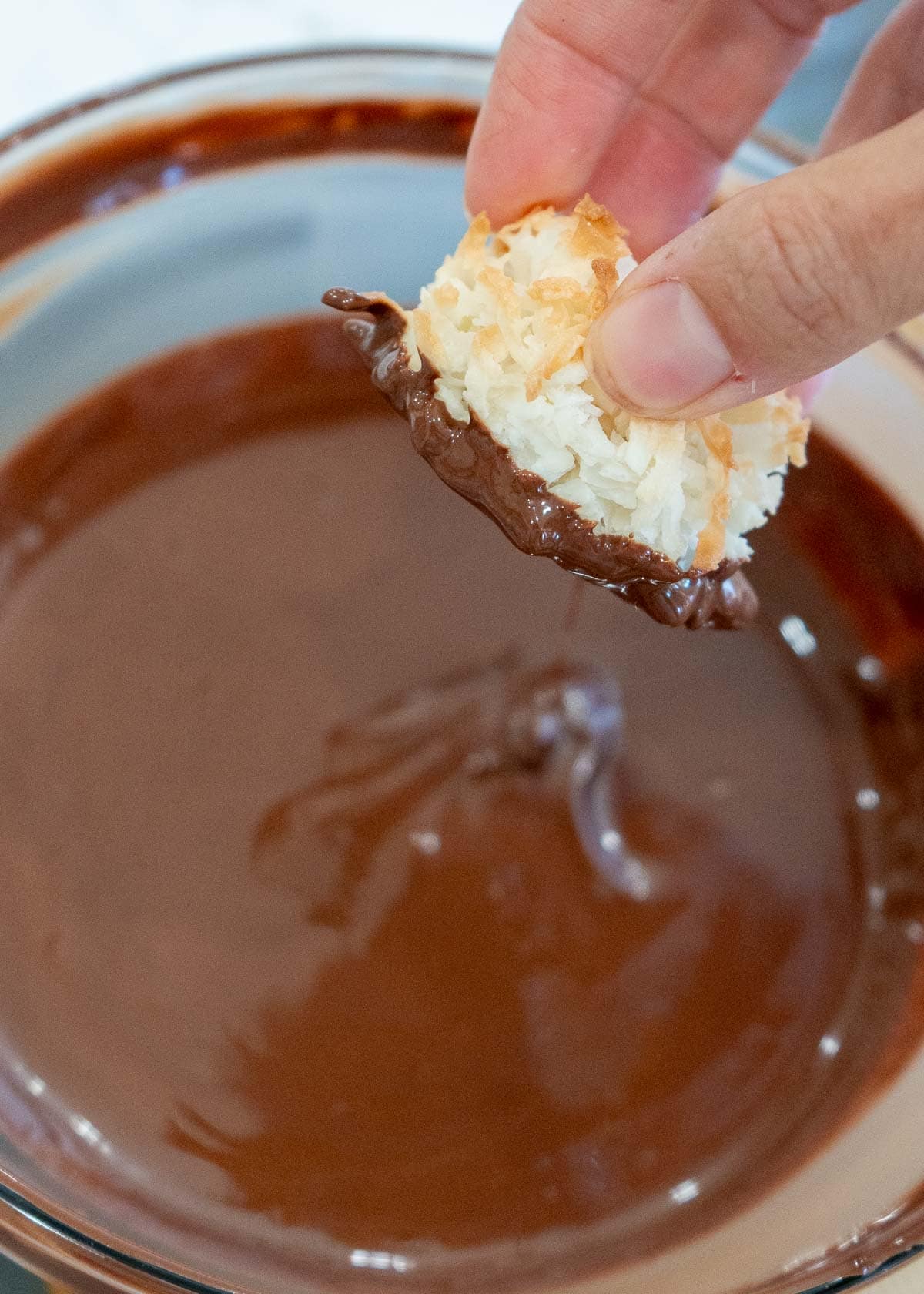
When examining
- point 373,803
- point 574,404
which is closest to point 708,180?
point 574,404

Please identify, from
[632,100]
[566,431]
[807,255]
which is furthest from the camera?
[632,100]

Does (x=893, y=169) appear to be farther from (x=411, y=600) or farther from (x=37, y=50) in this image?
(x=37, y=50)

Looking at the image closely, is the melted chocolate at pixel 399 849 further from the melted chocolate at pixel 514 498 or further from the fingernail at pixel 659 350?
the fingernail at pixel 659 350

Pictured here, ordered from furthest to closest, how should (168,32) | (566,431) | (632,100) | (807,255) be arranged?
1. (168,32)
2. (632,100)
3. (566,431)
4. (807,255)

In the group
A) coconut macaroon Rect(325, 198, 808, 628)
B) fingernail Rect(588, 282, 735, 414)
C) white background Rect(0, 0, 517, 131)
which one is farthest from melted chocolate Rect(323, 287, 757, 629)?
white background Rect(0, 0, 517, 131)

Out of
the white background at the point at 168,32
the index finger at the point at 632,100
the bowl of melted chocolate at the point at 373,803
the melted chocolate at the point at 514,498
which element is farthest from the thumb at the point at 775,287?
the white background at the point at 168,32

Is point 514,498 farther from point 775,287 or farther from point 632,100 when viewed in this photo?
point 632,100

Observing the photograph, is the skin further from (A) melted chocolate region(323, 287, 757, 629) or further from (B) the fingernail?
(A) melted chocolate region(323, 287, 757, 629)
